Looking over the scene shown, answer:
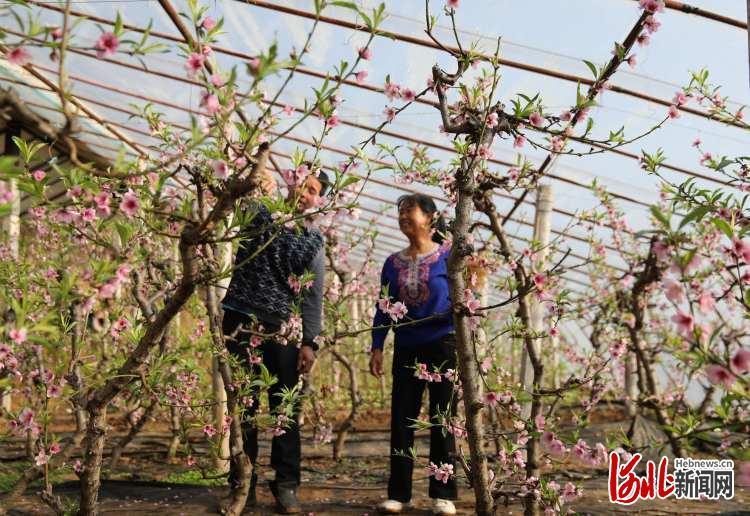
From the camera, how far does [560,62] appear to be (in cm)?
455

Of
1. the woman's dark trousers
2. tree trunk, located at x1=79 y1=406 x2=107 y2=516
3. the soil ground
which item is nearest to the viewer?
tree trunk, located at x1=79 y1=406 x2=107 y2=516

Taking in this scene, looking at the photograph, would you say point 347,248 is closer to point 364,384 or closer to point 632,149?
point 632,149

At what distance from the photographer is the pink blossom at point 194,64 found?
1598 mm

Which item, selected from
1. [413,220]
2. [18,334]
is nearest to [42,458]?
[18,334]

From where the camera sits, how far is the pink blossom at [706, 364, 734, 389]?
3.94 ft

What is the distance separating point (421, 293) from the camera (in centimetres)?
346

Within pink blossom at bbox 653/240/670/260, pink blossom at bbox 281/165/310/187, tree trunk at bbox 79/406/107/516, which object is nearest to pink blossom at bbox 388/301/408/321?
pink blossom at bbox 281/165/310/187

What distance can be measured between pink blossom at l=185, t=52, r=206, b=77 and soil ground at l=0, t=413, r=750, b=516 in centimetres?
219

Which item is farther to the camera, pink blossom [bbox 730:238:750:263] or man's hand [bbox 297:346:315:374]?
man's hand [bbox 297:346:315:374]

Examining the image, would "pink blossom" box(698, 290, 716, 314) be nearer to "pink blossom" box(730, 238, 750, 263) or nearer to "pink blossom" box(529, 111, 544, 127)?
"pink blossom" box(730, 238, 750, 263)

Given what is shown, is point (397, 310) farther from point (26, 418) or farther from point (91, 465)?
point (26, 418)

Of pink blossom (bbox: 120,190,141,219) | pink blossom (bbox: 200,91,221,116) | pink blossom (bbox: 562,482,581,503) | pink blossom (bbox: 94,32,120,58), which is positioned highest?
pink blossom (bbox: 94,32,120,58)

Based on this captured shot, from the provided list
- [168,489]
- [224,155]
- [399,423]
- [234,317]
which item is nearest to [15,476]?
[168,489]

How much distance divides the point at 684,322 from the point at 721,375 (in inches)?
4.5
